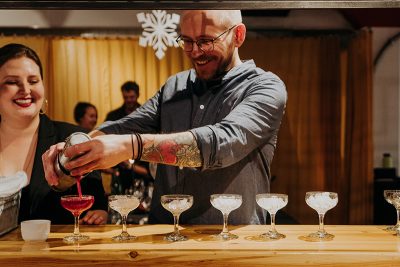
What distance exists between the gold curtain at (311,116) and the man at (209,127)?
5114mm

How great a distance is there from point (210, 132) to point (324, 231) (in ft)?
2.05

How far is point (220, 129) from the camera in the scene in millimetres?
2131

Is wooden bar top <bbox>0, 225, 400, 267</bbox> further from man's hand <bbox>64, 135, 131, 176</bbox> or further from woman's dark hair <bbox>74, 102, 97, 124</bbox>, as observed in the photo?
woman's dark hair <bbox>74, 102, 97, 124</bbox>

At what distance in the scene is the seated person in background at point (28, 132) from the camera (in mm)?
2824

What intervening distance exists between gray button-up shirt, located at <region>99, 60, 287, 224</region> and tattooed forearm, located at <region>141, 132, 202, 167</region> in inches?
1.4

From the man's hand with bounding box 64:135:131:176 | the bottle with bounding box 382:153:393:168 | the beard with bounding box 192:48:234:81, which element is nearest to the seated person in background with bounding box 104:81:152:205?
the beard with bounding box 192:48:234:81

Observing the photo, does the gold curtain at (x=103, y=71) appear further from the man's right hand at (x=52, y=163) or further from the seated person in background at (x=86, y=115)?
the man's right hand at (x=52, y=163)

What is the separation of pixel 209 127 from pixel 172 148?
0.17 metres

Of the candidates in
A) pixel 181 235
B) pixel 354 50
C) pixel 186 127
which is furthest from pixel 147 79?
pixel 181 235

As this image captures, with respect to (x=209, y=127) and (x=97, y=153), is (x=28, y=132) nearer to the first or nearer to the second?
(x=97, y=153)

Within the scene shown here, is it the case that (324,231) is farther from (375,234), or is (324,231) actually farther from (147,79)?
(147,79)

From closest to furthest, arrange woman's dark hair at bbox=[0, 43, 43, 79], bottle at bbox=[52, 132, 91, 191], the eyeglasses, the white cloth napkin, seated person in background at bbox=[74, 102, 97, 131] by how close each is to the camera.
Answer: bottle at bbox=[52, 132, 91, 191] < the white cloth napkin < the eyeglasses < woman's dark hair at bbox=[0, 43, 43, 79] < seated person in background at bbox=[74, 102, 97, 131]

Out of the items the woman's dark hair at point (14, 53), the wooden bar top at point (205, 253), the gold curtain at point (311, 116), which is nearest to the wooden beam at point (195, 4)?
the wooden bar top at point (205, 253)

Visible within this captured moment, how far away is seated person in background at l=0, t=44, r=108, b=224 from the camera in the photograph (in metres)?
2.82
